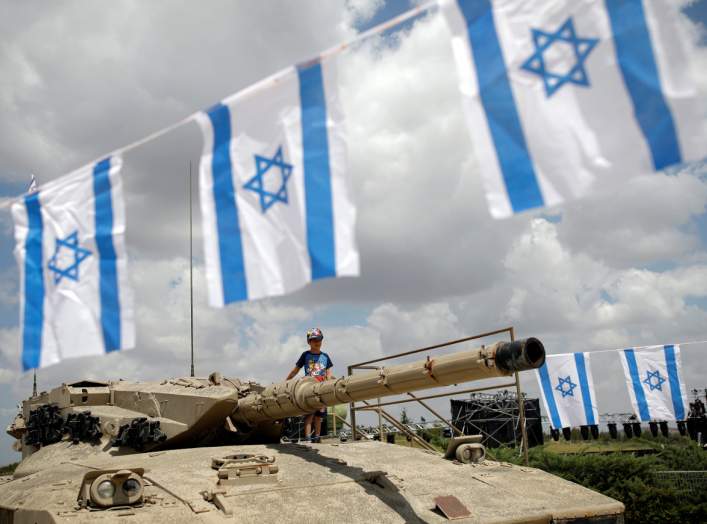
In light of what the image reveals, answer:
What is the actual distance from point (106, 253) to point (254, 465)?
108 inches

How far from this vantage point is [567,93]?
5.52m

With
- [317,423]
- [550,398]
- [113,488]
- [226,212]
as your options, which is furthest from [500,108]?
[550,398]

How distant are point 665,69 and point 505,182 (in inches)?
53.4

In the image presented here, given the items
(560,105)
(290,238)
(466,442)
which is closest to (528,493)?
(466,442)

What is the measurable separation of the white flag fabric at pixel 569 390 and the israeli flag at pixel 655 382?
3.87ft

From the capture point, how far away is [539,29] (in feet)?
18.6

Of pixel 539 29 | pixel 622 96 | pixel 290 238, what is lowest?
pixel 290 238

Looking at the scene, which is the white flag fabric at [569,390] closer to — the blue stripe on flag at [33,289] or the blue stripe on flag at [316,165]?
the blue stripe on flag at [316,165]

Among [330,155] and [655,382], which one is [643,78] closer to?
[330,155]

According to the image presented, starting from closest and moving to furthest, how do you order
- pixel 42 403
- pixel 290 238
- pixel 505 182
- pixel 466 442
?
pixel 505 182 → pixel 290 238 → pixel 466 442 → pixel 42 403

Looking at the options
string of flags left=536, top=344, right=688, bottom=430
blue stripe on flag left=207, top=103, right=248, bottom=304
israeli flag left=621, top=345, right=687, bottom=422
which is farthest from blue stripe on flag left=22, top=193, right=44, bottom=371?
israeli flag left=621, top=345, right=687, bottom=422

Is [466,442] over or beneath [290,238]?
Answer: beneath

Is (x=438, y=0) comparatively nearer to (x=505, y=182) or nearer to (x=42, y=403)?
(x=505, y=182)

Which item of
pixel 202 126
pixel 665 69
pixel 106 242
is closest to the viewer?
pixel 665 69
